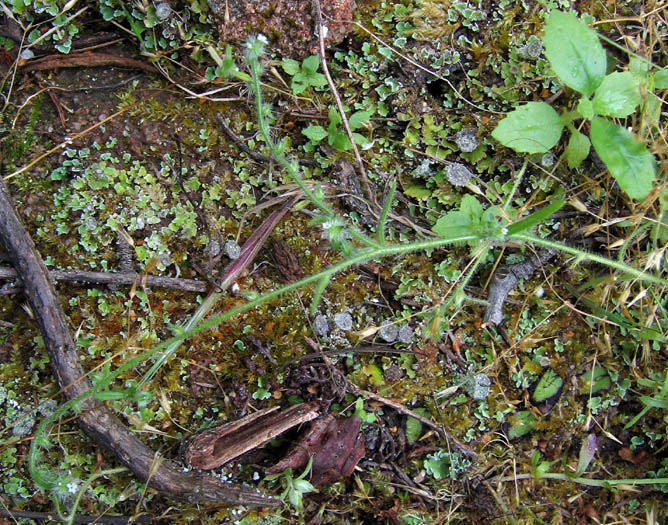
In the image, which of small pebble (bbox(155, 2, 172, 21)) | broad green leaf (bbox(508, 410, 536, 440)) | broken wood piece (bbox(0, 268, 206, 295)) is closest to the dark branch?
broken wood piece (bbox(0, 268, 206, 295))

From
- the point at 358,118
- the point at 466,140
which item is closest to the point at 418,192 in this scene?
the point at 466,140

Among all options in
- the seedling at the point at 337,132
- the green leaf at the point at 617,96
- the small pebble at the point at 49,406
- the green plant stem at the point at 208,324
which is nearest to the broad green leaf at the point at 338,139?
the seedling at the point at 337,132

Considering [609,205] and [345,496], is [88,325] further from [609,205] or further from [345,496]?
[609,205]

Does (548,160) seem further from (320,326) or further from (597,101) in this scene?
(320,326)

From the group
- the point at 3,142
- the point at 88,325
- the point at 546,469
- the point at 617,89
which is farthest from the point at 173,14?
the point at 546,469

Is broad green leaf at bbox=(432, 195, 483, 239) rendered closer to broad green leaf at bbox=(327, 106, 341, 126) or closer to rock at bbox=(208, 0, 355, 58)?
broad green leaf at bbox=(327, 106, 341, 126)
